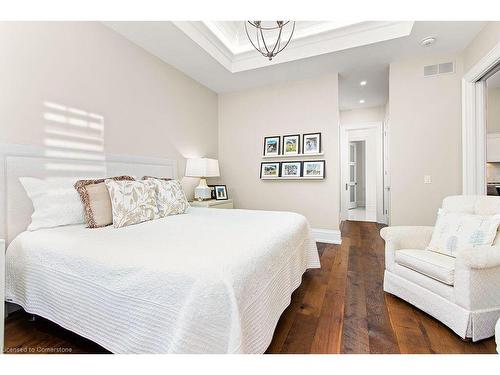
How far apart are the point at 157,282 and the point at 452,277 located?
184 cm

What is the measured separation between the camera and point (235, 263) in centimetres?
117

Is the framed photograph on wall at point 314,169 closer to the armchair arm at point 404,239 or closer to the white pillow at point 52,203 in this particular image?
the armchair arm at point 404,239

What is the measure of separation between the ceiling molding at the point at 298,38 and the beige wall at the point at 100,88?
703mm

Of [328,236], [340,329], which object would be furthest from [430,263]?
[328,236]

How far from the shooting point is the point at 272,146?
4.20 meters

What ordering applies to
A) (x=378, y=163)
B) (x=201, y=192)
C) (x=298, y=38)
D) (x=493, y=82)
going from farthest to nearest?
(x=378, y=163)
(x=201, y=192)
(x=493, y=82)
(x=298, y=38)

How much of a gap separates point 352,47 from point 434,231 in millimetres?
2322

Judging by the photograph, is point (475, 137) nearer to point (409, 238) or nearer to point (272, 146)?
point (409, 238)

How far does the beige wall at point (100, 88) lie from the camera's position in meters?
1.91

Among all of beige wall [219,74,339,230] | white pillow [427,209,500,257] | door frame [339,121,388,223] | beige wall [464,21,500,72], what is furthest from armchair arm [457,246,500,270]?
door frame [339,121,388,223]

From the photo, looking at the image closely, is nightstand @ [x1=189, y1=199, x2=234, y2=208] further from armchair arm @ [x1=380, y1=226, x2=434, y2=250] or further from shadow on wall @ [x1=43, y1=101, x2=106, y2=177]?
armchair arm @ [x1=380, y1=226, x2=434, y2=250]

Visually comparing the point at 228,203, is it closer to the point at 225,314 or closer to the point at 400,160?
the point at 400,160

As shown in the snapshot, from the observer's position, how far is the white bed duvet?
102 centimetres

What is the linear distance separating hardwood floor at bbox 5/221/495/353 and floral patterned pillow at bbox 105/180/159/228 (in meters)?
0.84
